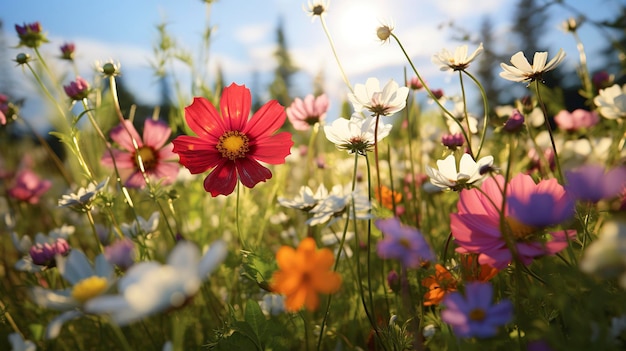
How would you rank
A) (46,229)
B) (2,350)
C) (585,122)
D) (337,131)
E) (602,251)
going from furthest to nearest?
(46,229)
(585,122)
(2,350)
(337,131)
(602,251)

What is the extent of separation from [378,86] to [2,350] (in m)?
0.84

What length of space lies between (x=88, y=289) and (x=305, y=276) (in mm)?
192

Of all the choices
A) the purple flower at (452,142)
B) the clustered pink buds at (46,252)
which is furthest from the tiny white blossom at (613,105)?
the clustered pink buds at (46,252)

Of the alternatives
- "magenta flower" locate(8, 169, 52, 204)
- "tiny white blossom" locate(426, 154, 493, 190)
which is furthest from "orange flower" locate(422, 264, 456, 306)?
"magenta flower" locate(8, 169, 52, 204)

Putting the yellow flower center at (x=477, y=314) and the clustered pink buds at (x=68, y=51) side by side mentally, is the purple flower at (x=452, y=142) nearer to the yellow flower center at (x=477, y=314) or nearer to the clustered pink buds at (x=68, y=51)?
the yellow flower center at (x=477, y=314)

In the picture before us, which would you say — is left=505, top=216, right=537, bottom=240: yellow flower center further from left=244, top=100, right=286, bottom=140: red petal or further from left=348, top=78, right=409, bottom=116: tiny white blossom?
left=244, top=100, right=286, bottom=140: red petal

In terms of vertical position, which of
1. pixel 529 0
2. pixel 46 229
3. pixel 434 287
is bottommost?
pixel 434 287

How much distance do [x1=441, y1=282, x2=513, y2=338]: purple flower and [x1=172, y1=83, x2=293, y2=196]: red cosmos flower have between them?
0.39m

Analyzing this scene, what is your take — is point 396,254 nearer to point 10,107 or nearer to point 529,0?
point 10,107

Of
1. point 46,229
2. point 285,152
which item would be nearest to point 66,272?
point 285,152

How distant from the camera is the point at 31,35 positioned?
3.02 ft

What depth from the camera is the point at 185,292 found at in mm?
307

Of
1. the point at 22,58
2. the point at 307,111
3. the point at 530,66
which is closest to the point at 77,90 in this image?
the point at 22,58

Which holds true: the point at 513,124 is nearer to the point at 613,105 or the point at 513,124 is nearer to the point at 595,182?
the point at 595,182
